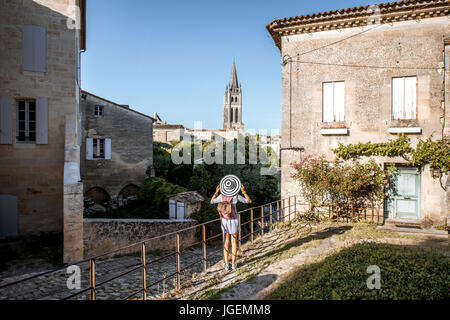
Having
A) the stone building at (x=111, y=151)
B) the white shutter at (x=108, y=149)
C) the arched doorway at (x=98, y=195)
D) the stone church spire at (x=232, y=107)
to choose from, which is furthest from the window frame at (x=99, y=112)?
the stone church spire at (x=232, y=107)

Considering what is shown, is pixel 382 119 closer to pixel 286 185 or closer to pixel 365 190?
pixel 365 190

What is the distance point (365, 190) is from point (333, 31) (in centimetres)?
564

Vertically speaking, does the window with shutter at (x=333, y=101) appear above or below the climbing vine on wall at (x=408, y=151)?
above

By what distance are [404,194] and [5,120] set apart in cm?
1366

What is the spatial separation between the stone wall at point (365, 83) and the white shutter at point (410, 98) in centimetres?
15

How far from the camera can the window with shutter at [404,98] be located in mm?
9094

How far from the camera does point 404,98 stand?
916cm

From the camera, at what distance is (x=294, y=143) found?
407 inches

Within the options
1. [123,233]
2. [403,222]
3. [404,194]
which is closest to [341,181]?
[404,194]

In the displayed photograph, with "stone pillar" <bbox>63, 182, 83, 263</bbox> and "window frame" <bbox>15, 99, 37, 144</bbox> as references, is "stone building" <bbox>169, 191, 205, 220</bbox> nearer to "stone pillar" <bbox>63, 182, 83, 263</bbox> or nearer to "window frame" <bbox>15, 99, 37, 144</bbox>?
"stone pillar" <bbox>63, 182, 83, 263</bbox>

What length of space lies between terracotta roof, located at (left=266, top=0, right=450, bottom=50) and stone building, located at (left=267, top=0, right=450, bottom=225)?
3cm

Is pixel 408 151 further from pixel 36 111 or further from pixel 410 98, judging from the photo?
pixel 36 111

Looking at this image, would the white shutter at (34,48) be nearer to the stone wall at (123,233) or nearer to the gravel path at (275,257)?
the stone wall at (123,233)

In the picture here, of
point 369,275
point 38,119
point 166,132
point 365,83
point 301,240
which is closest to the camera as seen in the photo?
point 369,275
